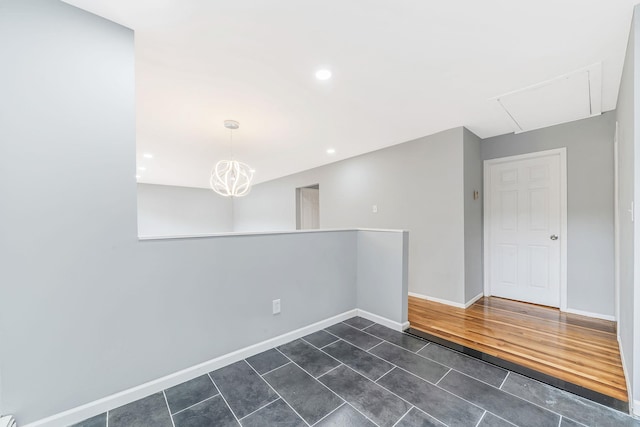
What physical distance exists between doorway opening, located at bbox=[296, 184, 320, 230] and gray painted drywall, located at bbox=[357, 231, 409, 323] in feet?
12.1

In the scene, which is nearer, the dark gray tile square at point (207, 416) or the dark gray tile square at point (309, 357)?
the dark gray tile square at point (207, 416)

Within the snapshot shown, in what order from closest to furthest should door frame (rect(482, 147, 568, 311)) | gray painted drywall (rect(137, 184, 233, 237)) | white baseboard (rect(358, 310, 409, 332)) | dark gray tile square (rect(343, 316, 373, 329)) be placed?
white baseboard (rect(358, 310, 409, 332)) → dark gray tile square (rect(343, 316, 373, 329)) → door frame (rect(482, 147, 568, 311)) → gray painted drywall (rect(137, 184, 233, 237))

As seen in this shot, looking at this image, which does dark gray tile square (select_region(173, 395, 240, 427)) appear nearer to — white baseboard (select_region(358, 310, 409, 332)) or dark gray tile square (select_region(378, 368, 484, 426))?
dark gray tile square (select_region(378, 368, 484, 426))

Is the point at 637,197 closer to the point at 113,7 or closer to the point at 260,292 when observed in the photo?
the point at 260,292

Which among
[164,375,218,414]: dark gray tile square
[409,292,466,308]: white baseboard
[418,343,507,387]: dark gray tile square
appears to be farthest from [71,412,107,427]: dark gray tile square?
[409,292,466,308]: white baseboard

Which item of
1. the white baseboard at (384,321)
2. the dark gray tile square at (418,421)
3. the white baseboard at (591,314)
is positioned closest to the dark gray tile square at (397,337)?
the white baseboard at (384,321)

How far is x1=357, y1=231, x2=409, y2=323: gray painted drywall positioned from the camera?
8.91ft

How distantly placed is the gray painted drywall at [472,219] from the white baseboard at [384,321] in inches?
49.3

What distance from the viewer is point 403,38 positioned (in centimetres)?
179

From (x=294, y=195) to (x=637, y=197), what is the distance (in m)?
5.68

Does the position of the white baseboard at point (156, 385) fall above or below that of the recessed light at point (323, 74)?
below

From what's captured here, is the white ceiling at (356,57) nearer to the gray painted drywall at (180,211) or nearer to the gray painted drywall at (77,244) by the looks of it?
the gray painted drywall at (77,244)

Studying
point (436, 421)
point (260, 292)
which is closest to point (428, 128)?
point (260, 292)

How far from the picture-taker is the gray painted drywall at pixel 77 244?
4.47 feet
